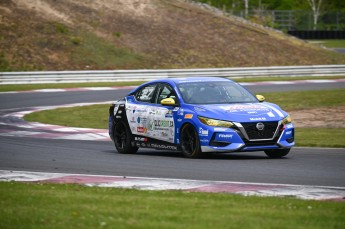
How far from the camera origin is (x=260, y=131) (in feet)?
47.9

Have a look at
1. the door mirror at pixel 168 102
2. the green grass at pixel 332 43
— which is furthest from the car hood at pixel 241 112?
the green grass at pixel 332 43

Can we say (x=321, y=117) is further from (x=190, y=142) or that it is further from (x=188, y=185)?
(x=188, y=185)

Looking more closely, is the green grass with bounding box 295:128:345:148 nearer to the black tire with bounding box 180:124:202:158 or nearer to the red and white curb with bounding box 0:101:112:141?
the black tire with bounding box 180:124:202:158

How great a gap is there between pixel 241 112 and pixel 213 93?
3.59ft

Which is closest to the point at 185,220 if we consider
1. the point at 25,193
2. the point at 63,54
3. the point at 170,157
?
the point at 25,193

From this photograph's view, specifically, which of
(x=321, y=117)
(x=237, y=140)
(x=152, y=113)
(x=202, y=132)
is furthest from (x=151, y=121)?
(x=321, y=117)

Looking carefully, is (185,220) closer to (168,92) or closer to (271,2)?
(168,92)

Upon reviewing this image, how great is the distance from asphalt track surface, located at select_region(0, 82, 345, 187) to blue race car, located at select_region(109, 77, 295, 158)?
235 mm

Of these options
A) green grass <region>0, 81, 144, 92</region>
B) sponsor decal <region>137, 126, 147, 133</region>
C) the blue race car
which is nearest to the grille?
the blue race car

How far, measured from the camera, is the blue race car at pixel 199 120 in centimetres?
1453

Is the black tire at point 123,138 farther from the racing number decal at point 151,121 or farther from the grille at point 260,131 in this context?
the grille at point 260,131

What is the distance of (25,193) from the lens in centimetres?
1016

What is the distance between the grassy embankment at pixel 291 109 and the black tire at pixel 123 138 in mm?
3142

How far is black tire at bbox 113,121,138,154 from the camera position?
1648cm
